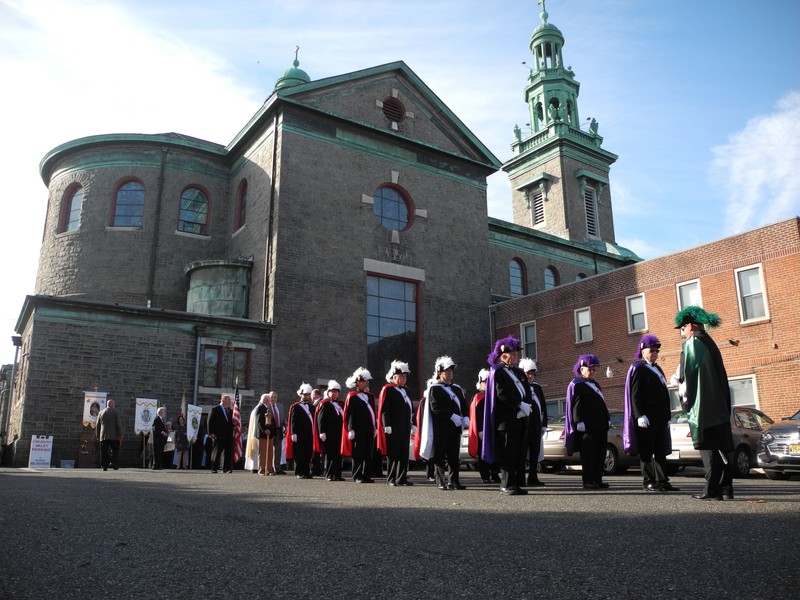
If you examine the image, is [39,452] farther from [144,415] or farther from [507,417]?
[507,417]

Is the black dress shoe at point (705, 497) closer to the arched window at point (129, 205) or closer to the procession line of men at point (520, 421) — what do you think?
the procession line of men at point (520, 421)

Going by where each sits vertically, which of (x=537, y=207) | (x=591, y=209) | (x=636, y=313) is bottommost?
(x=636, y=313)

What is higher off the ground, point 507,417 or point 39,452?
point 507,417

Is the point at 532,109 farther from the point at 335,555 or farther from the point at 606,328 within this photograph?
the point at 335,555

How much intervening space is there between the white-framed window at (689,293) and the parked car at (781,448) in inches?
384

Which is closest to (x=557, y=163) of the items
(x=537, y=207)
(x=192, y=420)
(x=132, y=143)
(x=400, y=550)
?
(x=537, y=207)

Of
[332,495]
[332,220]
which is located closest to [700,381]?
[332,495]

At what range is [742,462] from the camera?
46.0 feet

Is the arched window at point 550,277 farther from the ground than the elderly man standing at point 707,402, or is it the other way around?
the arched window at point 550,277

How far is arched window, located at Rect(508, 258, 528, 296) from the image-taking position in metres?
34.6

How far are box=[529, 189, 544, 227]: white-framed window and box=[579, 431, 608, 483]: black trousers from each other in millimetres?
35402

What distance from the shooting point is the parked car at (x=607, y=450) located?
49.1ft

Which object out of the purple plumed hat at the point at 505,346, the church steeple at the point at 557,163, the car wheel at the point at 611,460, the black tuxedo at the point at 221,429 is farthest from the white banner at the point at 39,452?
the church steeple at the point at 557,163

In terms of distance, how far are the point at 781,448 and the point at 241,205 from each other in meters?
21.7
